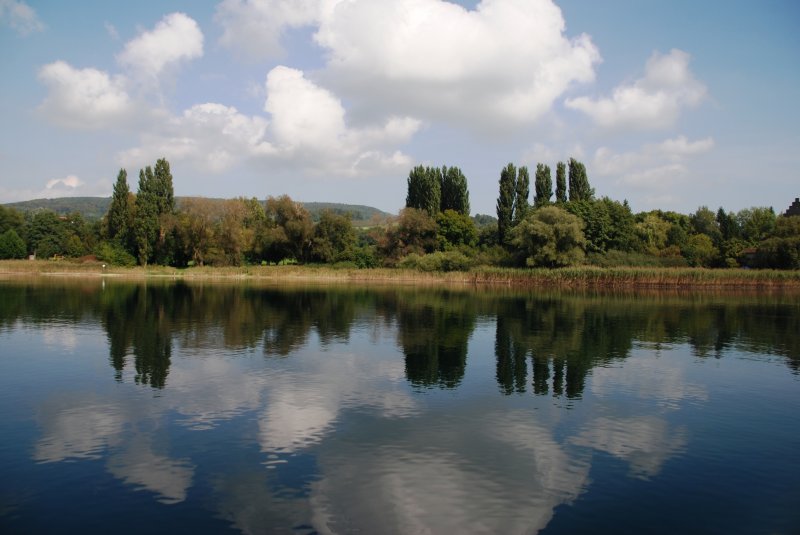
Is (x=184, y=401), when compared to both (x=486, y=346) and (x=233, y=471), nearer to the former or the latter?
(x=233, y=471)

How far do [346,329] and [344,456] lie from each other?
17560 mm

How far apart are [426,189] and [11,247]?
6668 cm

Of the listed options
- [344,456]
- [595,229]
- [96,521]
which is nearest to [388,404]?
[344,456]

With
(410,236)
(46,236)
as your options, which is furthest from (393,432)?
(46,236)

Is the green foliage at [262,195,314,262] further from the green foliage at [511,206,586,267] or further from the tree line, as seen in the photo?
the green foliage at [511,206,586,267]

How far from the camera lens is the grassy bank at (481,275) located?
60.7 metres

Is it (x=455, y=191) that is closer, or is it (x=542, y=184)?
(x=542, y=184)

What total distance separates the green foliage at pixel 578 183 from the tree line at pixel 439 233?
0.13m

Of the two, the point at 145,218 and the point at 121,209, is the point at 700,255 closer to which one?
the point at 145,218

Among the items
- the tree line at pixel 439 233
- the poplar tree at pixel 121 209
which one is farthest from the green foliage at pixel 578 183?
the poplar tree at pixel 121 209

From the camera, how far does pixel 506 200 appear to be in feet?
258

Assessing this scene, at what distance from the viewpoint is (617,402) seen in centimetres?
1511

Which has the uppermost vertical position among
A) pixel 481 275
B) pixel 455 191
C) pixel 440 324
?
pixel 455 191

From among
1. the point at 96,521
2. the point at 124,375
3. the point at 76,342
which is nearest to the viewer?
the point at 96,521
